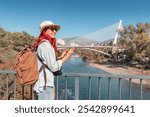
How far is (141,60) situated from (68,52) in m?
47.4

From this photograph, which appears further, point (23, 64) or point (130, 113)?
point (130, 113)

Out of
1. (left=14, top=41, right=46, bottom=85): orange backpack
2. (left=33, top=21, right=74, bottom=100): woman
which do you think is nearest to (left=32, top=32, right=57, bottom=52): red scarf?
(left=33, top=21, right=74, bottom=100): woman

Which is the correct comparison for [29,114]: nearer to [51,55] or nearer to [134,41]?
[51,55]

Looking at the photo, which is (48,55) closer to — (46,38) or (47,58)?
(47,58)

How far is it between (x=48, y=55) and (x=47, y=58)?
35mm

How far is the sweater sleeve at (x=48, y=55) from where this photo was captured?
3.27 metres

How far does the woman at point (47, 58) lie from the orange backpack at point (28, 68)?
2.2 inches

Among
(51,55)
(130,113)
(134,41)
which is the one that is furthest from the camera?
(134,41)

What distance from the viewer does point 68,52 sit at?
353cm

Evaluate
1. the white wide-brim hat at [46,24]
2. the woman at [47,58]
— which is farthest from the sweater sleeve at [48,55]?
the white wide-brim hat at [46,24]

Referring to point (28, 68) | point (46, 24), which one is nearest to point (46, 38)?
point (46, 24)

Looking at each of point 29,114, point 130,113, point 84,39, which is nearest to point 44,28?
point 29,114

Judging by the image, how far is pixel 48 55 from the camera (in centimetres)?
327

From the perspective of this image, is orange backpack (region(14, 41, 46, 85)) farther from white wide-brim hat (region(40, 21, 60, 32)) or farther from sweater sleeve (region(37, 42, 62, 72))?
white wide-brim hat (region(40, 21, 60, 32))
